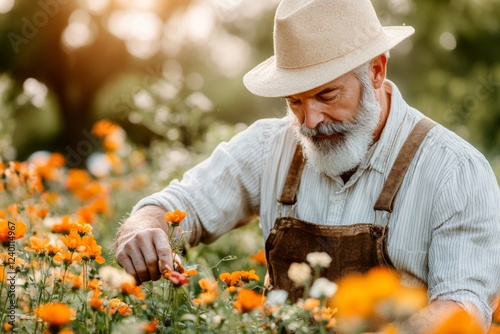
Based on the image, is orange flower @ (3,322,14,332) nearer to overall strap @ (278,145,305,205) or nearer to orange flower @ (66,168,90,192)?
overall strap @ (278,145,305,205)

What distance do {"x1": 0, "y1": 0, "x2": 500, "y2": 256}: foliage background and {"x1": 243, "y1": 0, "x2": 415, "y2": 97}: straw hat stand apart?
515 cm

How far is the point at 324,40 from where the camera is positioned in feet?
7.76

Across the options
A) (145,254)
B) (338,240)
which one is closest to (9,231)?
(145,254)

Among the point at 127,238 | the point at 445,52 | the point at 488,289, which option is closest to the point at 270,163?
the point at 127,238

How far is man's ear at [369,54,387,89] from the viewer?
2.46 m

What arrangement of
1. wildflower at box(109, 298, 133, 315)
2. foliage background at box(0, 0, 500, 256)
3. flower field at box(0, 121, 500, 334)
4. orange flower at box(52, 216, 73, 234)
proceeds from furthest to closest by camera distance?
foliage background at box(0, 0, 500, 256) < orange flower at box(52, 216, 73, 234) < wildflower at box(109, 298, 133, 315) < flower field at box(0, 121, 500, 334)

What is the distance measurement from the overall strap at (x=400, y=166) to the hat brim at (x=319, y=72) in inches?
12.4

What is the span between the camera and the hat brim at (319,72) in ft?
7.52

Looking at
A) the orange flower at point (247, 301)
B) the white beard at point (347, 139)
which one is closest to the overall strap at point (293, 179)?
the white beard at point (347, 139)

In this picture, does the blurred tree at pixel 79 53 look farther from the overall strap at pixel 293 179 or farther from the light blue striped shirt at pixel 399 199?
the overall strap at pixel 293 179

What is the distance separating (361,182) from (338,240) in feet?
0.79

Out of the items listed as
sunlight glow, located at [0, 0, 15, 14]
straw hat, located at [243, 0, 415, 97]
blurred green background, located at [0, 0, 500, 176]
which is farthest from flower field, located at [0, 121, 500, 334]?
sunlight glow, located at [0, 0, 15, 14]

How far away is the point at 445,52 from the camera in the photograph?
35.0 ft

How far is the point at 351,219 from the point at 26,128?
1160 centimetres
